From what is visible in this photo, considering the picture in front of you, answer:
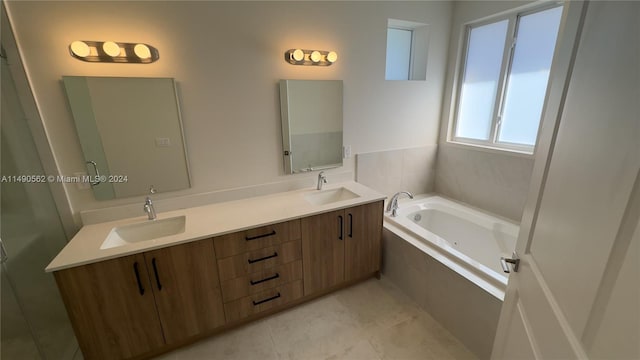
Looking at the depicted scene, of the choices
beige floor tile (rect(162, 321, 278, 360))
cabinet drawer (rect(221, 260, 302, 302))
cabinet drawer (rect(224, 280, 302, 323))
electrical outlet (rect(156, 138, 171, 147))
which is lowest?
beige floor tile (rect(162, 321, 278, 360))

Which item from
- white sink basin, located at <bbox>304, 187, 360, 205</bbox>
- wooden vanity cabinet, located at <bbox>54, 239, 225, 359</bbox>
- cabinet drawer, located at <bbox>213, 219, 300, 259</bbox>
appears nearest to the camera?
wooden vanity cabinet, located at <bbox>54, 239, 225, 359</bbox>

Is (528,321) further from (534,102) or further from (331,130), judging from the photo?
(534,102)

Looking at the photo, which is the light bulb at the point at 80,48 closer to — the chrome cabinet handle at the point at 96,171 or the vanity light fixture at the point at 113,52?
the vanity light fixture at the point at 113,52

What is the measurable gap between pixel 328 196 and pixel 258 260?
0.87 metres

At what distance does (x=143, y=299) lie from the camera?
1.50 metres

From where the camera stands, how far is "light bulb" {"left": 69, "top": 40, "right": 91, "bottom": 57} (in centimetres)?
145

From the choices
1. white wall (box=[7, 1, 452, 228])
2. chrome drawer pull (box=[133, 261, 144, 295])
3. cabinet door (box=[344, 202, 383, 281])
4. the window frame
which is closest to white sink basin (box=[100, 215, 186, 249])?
white wall (box=[7, 1, 452, 228])

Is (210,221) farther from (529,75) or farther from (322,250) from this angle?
(529,75)

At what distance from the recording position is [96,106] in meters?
1.61

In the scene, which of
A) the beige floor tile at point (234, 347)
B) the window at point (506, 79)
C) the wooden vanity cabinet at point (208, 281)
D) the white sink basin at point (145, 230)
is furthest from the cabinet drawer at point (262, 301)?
the window at point (506, 79)

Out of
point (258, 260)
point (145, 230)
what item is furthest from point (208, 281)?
point (145, 230)

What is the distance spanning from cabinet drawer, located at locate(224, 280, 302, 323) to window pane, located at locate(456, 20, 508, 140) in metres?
2.27

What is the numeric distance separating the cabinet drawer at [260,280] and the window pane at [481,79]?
2.19 m

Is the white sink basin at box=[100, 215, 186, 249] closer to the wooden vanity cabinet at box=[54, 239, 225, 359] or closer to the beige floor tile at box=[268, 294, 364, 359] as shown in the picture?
the wooden vanity cabinet at box=[54, 239, 225, 359]
